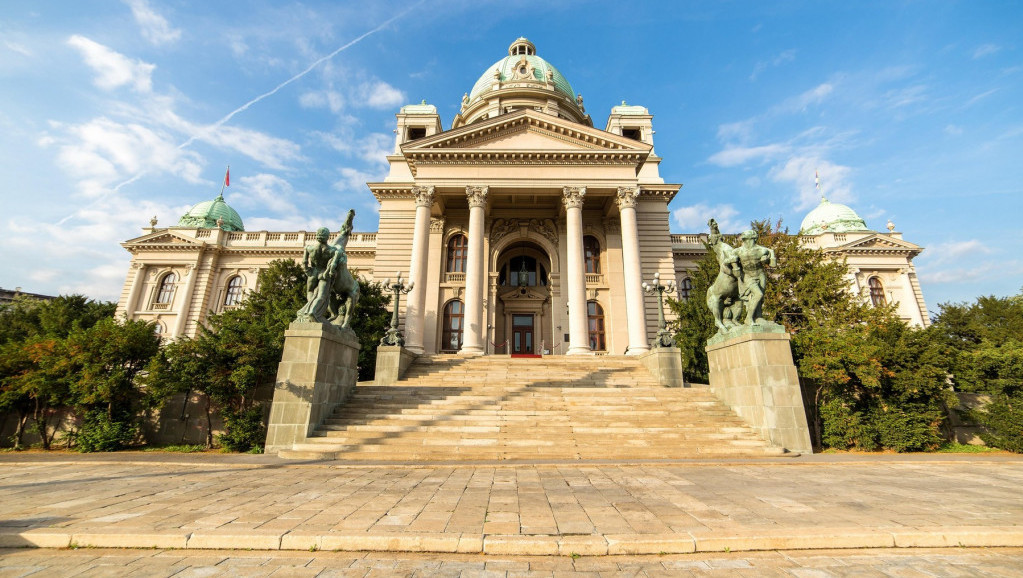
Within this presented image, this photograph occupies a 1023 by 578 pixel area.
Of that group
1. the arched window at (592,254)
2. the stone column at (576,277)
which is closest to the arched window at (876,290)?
the arched window at (592,254)

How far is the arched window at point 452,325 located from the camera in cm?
2602

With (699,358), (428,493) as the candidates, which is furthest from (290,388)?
(699,358)

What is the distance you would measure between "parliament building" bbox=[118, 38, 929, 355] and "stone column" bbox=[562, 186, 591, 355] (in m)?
0.08

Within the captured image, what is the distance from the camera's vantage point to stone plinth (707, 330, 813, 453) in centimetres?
1002

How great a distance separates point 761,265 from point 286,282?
68.8 ft

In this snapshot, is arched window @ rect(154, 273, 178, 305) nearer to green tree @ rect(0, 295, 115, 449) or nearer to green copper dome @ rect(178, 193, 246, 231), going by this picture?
green copper dome @ rect(178, 193, 246, 231)

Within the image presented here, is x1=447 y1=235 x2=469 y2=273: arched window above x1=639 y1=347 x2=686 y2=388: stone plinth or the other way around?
above

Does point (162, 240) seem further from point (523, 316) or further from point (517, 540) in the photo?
point (517, 540)

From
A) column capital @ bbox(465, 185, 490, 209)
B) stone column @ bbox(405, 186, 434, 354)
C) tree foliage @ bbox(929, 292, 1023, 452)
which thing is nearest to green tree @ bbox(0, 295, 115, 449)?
stone column @ bbox(405, 186, 434, 354)

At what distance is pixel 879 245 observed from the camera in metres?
33.6

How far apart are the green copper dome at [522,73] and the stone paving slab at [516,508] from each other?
3806cm

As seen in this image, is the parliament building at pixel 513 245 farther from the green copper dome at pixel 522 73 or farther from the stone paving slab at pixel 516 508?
the stone paving slab at pixel 516 508

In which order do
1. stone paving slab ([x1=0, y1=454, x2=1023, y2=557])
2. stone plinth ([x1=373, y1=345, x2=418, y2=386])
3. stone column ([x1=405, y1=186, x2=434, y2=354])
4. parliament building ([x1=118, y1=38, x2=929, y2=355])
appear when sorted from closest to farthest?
stone paving slab ([x1=0, y1=454, x2=1023, y2=557]), stone plinth ([x1=373, y1=345, x2=418, y2=386]), stone column ([x1=405, y1=186, x2=434, y2=354]), parliament building ([x1=118, y1=38, x2=929, y2=355])

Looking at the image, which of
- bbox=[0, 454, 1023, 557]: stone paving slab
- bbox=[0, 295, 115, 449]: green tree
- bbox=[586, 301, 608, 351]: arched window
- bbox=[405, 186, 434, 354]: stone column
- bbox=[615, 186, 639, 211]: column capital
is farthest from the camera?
bbox=[586, 301, 608, 351]: arched window
